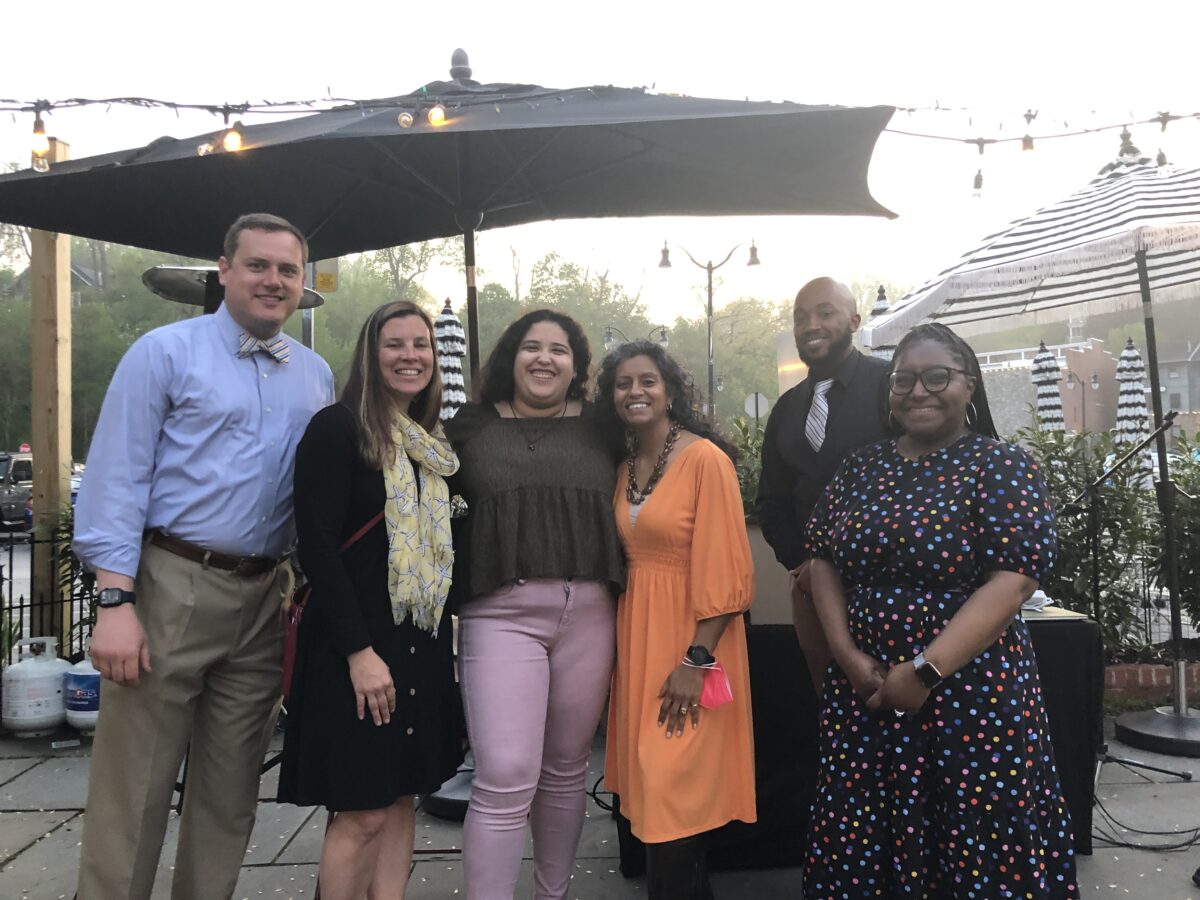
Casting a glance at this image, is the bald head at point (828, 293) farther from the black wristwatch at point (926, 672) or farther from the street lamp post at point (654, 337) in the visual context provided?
the black wristwatch at point (926, 672)

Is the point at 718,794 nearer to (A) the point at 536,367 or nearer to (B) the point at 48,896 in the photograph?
(A) the point at 536,367

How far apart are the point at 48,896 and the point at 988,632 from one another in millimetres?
3403

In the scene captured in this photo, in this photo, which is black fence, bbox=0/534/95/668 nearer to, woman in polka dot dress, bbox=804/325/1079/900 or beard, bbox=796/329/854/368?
beard, bbox=796/329/854/368

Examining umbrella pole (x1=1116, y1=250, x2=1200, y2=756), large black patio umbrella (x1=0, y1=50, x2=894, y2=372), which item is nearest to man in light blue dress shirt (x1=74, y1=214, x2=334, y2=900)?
large black patio umbrella (x1=0, y1=50, x2=894, y2=372)

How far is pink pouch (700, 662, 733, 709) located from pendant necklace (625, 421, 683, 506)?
1.80ft

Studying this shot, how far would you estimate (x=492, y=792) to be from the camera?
8.09 feet

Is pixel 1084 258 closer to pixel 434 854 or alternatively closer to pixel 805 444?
pixel 805 444

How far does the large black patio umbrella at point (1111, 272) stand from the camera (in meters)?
4.11

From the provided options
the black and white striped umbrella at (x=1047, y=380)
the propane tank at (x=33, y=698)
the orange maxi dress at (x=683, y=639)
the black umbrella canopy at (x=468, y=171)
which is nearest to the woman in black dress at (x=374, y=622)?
the orange maxi dress at (x=683, y=639)

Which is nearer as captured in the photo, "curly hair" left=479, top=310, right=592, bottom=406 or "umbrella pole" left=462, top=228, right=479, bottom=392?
"curly hair" left=479, top=310, right=592, bottom=406

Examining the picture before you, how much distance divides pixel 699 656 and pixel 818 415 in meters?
1.08

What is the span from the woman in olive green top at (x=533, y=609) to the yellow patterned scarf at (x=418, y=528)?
A: 0.46 ft

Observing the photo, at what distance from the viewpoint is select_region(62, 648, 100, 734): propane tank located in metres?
4.97

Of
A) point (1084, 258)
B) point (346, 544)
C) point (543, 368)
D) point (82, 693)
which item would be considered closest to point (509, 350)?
point (543, 368)
